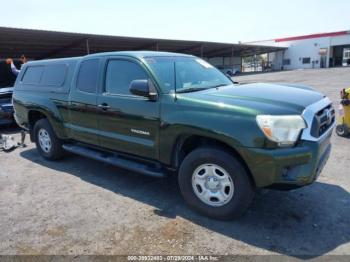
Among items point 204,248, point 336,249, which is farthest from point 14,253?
point 336,249

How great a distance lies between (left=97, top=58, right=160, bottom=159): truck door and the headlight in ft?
4.33

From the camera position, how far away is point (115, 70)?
4.42 meters

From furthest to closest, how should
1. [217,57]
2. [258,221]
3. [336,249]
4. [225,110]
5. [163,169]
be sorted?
1. [217,57]
2. [163,169]
3. [258,221]
4. [225,110]
5. [336,249]

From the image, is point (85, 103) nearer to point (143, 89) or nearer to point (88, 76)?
point (88, 76)

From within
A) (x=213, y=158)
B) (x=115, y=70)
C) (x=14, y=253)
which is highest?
(x=115, y=70)

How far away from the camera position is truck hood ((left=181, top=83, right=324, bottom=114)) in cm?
310

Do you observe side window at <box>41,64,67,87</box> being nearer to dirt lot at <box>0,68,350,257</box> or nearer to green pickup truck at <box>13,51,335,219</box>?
green pickup truck at <box>13,51,335,219</box>

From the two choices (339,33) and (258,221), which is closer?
(258,221)

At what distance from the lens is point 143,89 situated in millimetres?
3684

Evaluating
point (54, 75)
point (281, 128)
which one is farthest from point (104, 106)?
point (281, 128)

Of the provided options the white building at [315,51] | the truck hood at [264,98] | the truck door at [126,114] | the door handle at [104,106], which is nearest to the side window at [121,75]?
the truck door at [126,114]

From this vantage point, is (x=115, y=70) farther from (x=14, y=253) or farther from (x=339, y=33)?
(x=339, y=33)

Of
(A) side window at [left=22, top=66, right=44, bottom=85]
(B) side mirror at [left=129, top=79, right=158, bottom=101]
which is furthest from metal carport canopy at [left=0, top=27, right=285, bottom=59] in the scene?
(B) side mirror at [left=129, top=79, right=158, bottom=101]

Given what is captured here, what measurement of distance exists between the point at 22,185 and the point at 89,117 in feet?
4.92
